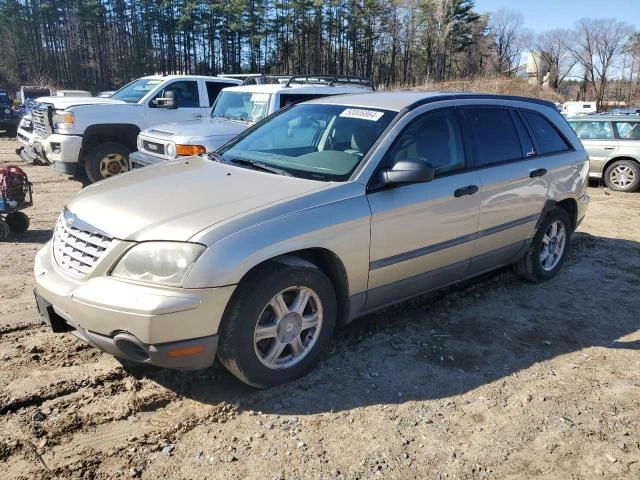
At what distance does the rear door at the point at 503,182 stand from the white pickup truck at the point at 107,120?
639 cm

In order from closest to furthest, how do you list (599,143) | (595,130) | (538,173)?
(538,173) → (599,143) → (595,130)

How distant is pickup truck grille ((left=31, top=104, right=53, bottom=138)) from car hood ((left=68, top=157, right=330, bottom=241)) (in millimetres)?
6390

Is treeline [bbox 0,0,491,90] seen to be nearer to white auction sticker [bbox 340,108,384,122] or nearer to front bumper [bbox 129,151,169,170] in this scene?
front bumper [bbox 129,151,169,170]

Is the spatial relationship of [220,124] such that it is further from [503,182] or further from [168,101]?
[503,182]

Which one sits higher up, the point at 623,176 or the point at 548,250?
the point at 548,250

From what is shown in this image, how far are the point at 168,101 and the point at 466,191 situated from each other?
6720 mm

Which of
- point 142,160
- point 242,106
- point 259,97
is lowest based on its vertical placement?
point 142,160

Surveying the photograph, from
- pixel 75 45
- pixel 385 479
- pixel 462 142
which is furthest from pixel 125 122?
pixel 75 45

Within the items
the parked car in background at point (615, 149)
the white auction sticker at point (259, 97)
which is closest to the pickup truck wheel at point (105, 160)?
the white auction sticker at point (259, 97)

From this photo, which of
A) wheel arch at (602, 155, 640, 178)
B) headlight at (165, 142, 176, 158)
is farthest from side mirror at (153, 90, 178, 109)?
wheel arch at (602, 155, 640, 178)

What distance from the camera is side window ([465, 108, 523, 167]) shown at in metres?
4.36

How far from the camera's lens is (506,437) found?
2.99 m

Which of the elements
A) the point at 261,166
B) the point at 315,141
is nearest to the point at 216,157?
the point at 261,166

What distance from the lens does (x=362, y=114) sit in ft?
13.4
